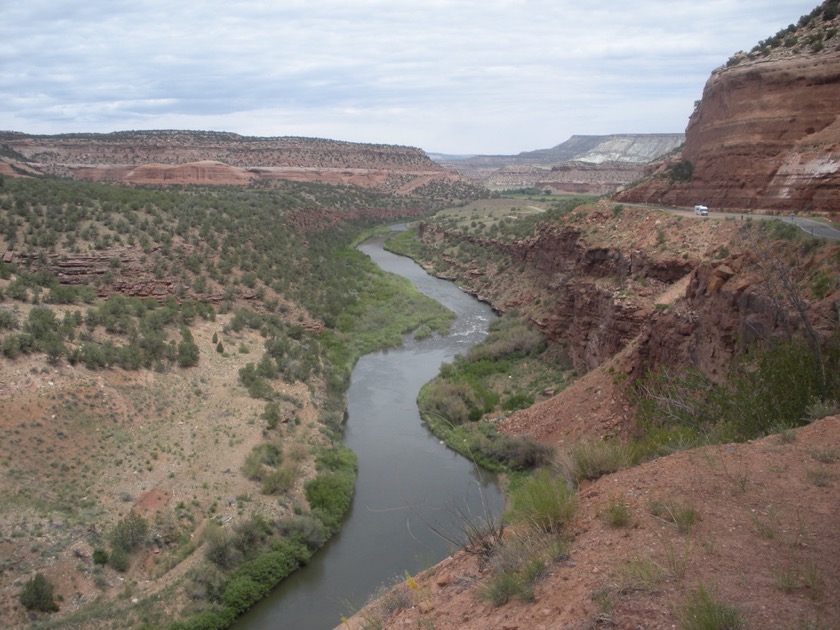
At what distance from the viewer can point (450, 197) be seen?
102 metres

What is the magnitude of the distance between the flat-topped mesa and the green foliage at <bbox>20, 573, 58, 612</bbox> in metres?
56.1

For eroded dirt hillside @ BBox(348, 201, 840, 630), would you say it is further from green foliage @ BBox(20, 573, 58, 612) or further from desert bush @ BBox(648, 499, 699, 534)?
green foliage @ BBox(20, 573, 58, 612)

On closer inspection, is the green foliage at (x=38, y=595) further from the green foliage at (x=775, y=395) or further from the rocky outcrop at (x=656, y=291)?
the rocky outcrop at (x=656, y=291)

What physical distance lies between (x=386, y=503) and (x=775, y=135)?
63.9 ft

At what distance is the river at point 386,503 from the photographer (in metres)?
14.5

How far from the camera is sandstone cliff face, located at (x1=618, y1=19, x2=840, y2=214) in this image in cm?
2078

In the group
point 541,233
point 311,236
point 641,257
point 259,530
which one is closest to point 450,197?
point 311,236

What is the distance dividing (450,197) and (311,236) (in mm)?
49912

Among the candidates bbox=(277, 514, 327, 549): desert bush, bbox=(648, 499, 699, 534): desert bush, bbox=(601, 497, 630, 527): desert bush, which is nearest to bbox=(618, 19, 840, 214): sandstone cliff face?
bbox=(648, 499, 699, 534): desert bush

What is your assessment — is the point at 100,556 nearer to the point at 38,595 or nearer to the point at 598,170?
the point at 38,595

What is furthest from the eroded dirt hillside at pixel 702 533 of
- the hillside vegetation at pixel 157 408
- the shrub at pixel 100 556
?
the shrub at pixel 100 556

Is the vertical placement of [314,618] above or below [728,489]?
below

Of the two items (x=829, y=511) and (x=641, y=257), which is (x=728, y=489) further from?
(x=641, y=257)

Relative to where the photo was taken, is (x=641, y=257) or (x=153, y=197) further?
(x=153, y=197)
